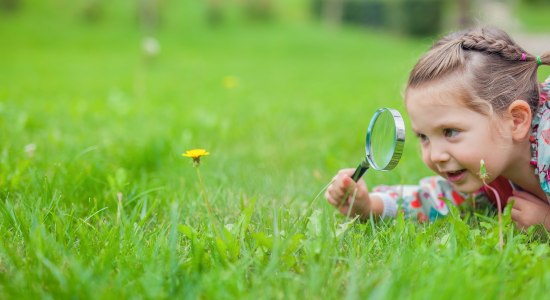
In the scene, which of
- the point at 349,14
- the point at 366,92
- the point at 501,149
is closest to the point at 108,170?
the point at 501,149

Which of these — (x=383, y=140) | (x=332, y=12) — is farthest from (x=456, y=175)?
(x=332, y=12)

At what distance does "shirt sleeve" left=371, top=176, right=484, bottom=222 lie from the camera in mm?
2381

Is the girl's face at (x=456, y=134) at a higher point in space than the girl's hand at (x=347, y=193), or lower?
higher

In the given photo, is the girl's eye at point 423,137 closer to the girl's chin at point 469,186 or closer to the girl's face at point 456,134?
the girl's face at point 456,134

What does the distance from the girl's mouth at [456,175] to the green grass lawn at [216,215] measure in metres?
0.18

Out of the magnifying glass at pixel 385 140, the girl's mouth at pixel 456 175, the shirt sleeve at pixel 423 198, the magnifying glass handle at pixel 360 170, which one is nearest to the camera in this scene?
the magnifying glass at pixel 385 140

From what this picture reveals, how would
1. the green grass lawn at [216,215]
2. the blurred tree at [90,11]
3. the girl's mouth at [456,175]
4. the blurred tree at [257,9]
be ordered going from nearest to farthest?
the green grass lawn at [216,215], the girl's mouth at [456,175], the blurred tree at [90,11], the blurred tree at [257,9]

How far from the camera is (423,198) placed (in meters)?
2.48

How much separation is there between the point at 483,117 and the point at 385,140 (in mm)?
411

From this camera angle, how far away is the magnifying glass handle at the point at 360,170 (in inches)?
78.1

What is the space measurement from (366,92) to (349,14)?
23251 mm

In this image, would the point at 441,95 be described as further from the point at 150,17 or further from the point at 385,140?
the point at 150,17

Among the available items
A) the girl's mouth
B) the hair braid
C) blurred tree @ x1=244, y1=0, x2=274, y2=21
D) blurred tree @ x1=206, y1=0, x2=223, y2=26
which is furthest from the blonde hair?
blurred tree @ x1=244, y1=0, x2=274, y2=21

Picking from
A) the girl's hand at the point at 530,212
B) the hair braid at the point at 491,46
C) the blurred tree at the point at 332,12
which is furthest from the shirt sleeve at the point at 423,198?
the blurred tree at the point at 332,12
